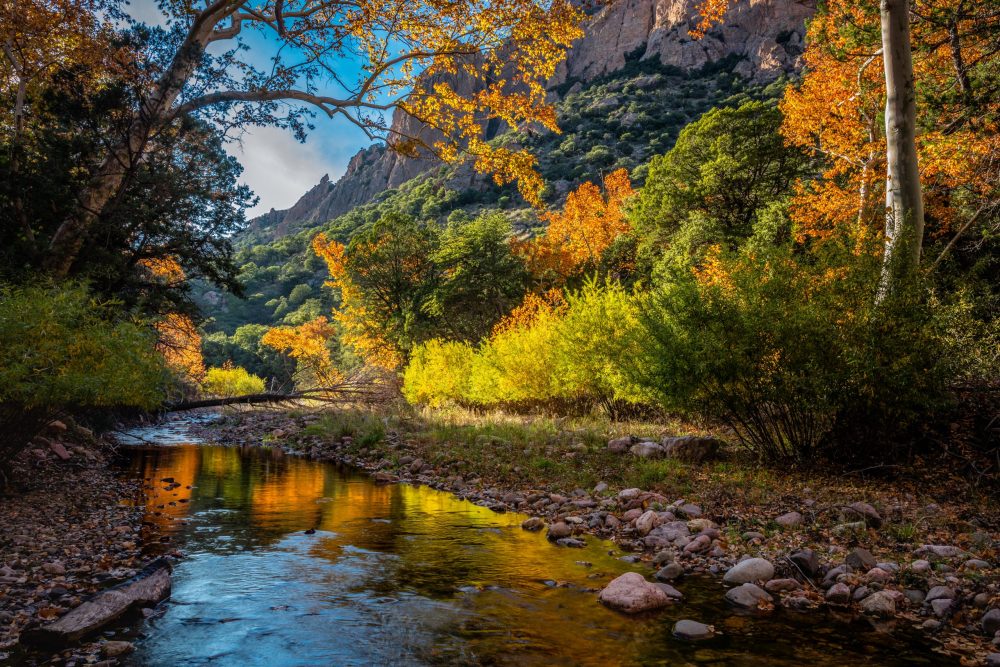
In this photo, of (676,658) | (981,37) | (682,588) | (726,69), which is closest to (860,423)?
(682,588)

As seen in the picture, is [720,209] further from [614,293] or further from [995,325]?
[995,325]

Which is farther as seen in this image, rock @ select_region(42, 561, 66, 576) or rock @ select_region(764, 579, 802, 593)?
rock @ select_region(42, 561, 66, 576)

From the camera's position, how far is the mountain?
77062mm

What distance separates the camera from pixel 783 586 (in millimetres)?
5113

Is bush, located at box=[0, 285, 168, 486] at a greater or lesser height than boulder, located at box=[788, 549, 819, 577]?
greater

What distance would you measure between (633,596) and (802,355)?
4.65 metres

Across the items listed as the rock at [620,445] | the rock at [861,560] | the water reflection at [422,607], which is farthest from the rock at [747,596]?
the rock at [620,445]

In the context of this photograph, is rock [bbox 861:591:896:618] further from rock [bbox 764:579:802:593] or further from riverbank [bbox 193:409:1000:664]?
rock [bbox 764:579:802:593]

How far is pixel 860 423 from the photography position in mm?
7918

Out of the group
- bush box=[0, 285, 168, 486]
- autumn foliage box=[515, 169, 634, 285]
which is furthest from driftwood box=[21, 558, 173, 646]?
autumn foliage box=[515, 169, 634, 285]

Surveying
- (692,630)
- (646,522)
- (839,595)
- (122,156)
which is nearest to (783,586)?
(839,595)

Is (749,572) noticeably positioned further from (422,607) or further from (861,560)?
(422,607)

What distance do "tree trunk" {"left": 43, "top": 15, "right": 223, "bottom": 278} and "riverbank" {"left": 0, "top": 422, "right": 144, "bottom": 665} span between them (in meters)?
3.31

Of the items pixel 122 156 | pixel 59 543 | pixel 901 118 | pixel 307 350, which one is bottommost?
pixel 59 543
